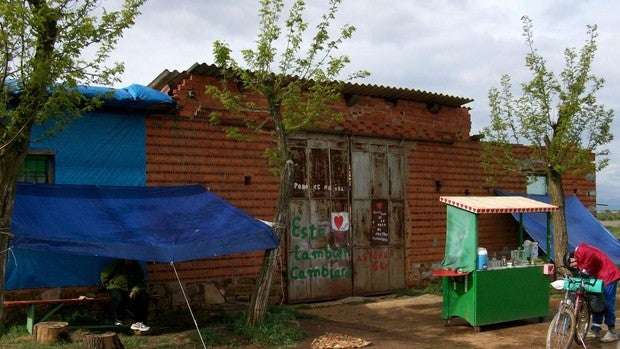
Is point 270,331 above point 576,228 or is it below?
below

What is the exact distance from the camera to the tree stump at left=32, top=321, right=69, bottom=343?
8.06 meters

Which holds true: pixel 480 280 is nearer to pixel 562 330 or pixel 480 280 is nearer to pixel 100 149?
pixel 562 330

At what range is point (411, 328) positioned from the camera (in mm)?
9773

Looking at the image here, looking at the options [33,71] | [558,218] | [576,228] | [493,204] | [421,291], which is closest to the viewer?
[33,71]

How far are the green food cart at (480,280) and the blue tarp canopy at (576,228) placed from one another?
423cm

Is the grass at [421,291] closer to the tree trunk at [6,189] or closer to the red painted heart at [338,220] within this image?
the red painted heart at [338,220]

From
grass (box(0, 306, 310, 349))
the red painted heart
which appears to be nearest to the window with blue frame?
grass (box(0, 306, 310, 349))

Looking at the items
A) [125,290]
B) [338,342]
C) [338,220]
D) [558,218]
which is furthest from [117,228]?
[558,218]

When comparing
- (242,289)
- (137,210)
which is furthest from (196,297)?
(137,210)

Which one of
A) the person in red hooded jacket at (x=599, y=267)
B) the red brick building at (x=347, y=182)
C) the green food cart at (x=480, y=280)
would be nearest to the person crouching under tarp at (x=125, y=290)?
the red brick building at (x=347, y=182)

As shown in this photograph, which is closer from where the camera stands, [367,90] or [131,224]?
[131,224]

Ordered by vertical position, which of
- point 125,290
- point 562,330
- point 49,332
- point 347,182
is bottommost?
point 49,332

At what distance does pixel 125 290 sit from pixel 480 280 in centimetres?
502

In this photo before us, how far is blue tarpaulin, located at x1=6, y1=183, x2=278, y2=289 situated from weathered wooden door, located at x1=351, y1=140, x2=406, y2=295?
3907mm
